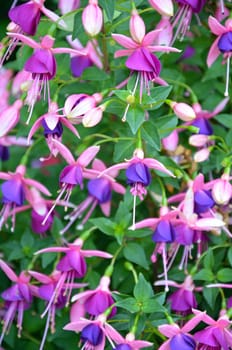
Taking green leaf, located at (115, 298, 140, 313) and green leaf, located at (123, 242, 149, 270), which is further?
green leaf, located at (123, 242, 149, 270)

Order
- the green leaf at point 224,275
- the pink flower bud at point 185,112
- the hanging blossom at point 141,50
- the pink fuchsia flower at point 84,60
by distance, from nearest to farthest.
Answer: the hanging blossom at point 141,50 → the pink flower bud at point 185,112 → the green leaf at point 224,275 → the pink fuchsia flower at point 84,60

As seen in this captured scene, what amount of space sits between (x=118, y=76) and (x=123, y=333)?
0.58m

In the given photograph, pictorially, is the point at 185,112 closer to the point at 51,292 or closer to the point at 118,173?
the point at 118,173

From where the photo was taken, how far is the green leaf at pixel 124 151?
154 centimetres

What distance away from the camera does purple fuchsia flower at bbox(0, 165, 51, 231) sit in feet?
5.24

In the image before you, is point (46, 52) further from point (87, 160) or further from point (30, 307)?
point (30, 307)

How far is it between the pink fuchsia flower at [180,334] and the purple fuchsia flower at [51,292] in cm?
25

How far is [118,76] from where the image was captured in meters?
1.78

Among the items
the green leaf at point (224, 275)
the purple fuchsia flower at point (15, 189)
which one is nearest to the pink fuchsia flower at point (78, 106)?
the purple fuchsia flower at point (15, 189)

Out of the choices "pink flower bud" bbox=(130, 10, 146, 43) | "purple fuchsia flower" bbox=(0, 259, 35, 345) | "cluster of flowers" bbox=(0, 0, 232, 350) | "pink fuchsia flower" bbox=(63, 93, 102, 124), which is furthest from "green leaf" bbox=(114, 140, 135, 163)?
"purple fuchsia flower" bbox=(0, 259, 35, 345)

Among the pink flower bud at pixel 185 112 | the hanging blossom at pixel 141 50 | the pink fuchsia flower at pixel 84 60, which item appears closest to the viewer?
the hanging blossom at pixel 141 50

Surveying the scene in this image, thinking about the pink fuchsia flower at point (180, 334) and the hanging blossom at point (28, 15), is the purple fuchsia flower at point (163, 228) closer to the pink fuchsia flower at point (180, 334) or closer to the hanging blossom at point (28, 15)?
the pink fuchsia flower at point (180, 334)

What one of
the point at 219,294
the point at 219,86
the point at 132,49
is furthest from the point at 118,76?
the point at 219,294

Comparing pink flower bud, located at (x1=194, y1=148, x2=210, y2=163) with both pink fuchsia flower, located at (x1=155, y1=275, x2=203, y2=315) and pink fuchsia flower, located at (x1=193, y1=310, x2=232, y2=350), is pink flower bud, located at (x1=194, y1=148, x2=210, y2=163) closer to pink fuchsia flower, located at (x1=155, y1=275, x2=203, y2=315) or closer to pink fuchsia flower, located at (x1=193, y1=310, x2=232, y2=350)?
pink fuchsia flower, located at (x1=155, y1=275, x2=203, y2=315)
